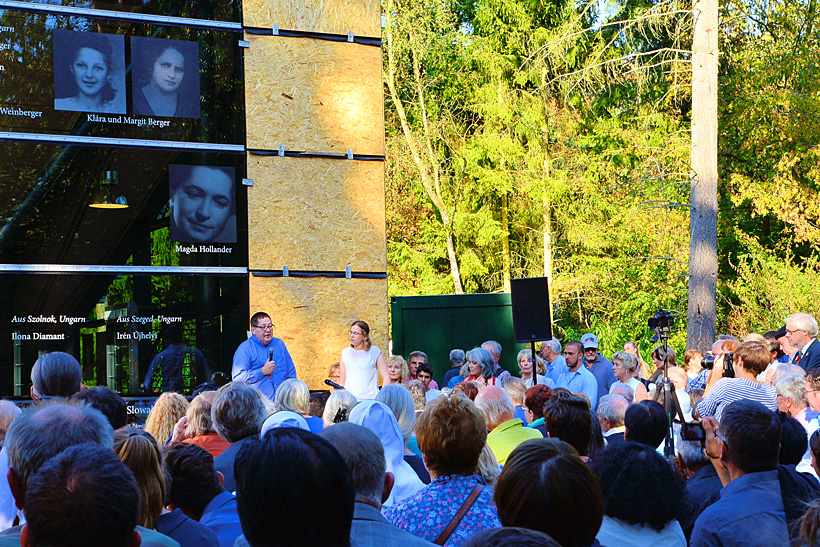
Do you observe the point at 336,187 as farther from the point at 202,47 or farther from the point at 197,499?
the point at 197,499

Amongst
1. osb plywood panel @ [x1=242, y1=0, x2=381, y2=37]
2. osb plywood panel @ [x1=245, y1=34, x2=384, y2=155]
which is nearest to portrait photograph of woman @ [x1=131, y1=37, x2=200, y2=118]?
osb plywood panel @ [x1=245, y1=34, x2=384, y2=155]

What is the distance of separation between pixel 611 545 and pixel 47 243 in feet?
24.1

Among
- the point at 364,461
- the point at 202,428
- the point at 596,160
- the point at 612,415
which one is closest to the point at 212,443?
the point at 202,428

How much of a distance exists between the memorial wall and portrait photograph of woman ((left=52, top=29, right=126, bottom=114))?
0.05ft

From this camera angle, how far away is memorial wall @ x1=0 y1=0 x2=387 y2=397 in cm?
876

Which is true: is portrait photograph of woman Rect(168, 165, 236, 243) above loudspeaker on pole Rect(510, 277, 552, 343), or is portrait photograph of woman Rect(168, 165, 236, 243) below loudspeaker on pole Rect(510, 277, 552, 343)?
above

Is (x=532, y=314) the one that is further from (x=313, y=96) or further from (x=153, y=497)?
(x=153, y=497)

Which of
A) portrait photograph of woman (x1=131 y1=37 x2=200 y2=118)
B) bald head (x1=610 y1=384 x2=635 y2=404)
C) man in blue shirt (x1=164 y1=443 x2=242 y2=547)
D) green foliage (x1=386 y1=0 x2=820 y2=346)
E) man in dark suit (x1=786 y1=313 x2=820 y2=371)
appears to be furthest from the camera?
green foliage (x1=386 y1=0 x2=820 y2=346)

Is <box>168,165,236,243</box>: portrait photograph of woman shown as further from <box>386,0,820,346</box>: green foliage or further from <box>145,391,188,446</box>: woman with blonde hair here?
<box>386,0,820,346</box>: green foliage

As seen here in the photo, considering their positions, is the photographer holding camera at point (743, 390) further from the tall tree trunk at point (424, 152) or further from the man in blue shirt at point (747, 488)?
the tall tree trunk at point (424, 152)

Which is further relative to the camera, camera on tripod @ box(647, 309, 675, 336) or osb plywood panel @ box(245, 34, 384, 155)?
osb plywood panel @ box(245, 34, 384, 155)

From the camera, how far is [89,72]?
8.91 meters

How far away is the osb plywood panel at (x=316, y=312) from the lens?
972 centimetres

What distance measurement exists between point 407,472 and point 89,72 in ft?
20.6
